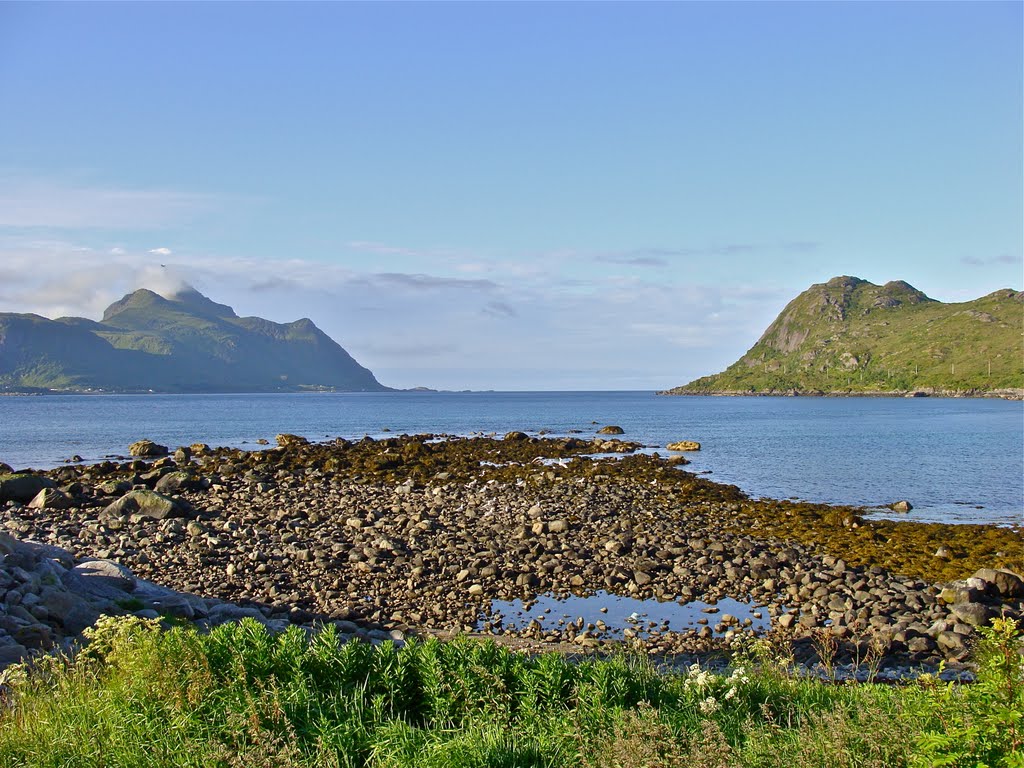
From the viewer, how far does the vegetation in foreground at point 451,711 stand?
19.4ft

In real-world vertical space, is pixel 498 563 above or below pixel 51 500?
above

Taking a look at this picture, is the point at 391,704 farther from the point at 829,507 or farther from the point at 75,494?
the point at 75,494

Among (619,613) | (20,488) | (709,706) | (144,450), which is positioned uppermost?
(709,706)

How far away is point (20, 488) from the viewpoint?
108 feet

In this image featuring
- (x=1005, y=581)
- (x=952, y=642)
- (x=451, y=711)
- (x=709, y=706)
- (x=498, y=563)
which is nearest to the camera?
(x=709, y=706)

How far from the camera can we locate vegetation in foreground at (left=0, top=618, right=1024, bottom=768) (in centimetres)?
590

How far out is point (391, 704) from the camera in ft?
25.0

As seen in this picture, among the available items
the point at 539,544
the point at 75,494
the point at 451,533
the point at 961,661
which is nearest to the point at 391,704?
the point at 961,661

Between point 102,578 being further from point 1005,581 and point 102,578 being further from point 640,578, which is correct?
point 1005,581

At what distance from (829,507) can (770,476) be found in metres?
13.1

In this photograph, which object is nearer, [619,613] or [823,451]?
[619,613]

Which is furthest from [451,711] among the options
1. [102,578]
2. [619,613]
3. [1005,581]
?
[1005,581]

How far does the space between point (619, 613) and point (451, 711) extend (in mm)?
10167

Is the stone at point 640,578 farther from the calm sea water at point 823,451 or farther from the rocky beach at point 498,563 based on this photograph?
the calm sea water at point 823,451
